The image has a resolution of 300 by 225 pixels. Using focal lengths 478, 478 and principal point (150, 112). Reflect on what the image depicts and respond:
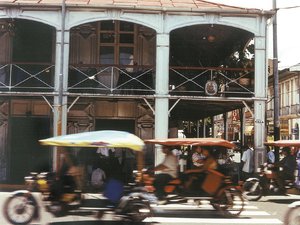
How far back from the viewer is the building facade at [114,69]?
1755 centimetres

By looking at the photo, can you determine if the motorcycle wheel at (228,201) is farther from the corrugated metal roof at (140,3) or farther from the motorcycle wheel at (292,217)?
the corrugated metal roof at (140,3)

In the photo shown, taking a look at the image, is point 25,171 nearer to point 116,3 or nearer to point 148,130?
point 148,130

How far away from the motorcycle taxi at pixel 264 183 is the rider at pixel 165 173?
149 inches

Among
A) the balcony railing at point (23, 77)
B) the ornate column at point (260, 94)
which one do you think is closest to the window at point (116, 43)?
the balcony railing at point (23, 77)

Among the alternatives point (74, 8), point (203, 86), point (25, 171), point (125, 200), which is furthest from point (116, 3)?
point (125, 200)

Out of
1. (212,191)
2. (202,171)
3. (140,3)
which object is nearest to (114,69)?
(140,3)

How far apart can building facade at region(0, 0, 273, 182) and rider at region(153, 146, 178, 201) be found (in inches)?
209

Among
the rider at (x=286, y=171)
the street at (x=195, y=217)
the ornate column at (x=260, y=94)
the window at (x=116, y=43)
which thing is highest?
the window at (x=116, y=43)

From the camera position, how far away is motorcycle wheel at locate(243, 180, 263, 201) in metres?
14.8

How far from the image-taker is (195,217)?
38.2 feet

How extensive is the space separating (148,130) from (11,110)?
6109mm

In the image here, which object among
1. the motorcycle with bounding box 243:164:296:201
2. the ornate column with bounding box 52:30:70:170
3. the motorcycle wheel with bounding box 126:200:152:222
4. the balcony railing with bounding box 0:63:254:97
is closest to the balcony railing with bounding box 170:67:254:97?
the balcony railing with bounding box 0:63:254:97

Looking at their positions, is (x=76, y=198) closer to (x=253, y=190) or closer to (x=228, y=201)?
(x=228, y=201)

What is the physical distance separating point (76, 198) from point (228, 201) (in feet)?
12.4
